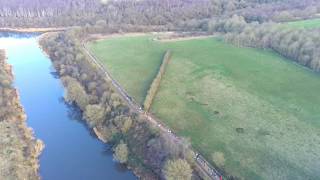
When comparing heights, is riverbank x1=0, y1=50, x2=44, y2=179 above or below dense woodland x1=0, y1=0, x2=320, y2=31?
below

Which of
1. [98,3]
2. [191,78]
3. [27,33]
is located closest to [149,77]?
[191,78]

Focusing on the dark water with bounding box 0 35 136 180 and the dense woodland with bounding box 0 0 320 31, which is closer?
the dark water with bounding box 0 35 136 180

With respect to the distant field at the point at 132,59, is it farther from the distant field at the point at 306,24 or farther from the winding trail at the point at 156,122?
the distant field at the point at 306,24

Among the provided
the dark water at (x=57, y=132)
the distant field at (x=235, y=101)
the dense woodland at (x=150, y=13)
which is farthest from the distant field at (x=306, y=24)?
the dark water at (x=57, y=132)

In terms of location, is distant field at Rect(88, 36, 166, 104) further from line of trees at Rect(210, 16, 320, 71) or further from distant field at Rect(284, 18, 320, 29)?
distant field at Rect(284, 18, 320, 29)

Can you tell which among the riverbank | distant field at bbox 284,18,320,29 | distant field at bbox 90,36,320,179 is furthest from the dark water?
distant field at bbox 284,18,320,29

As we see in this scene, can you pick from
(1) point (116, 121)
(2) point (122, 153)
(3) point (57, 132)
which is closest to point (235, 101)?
(1) point (116, 121)

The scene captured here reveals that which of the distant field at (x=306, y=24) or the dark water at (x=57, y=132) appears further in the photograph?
the distant field at (x=306, y=24)
